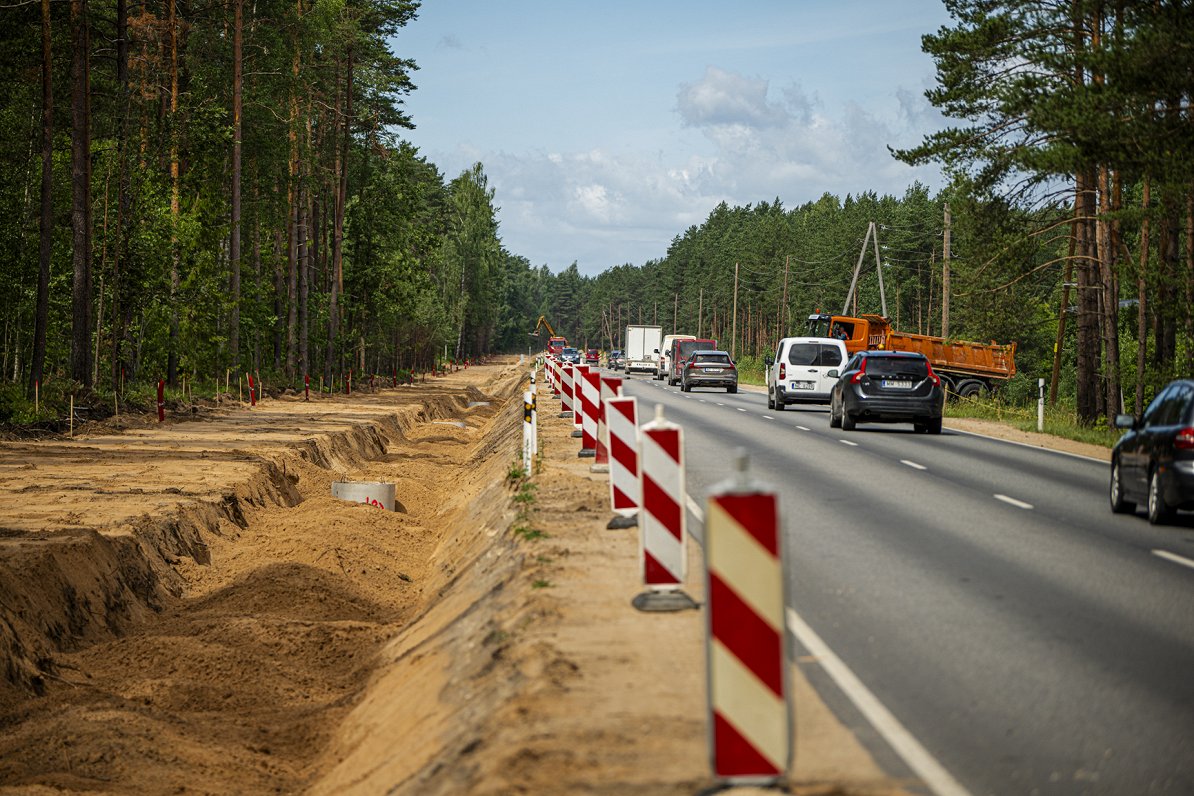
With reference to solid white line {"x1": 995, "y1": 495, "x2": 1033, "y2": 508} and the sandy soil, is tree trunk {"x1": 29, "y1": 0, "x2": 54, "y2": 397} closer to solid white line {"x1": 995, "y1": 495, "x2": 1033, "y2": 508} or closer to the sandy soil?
the sandy soil

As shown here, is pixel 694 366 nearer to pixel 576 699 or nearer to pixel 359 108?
pixel 359 108

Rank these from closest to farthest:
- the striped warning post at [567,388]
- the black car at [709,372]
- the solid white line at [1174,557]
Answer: the solid white line at [1174,557]
the striped warning post at [567,388]
the black car at [709,372]

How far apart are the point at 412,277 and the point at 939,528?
49527 mm

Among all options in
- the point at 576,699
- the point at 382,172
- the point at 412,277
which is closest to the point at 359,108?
the point at 382,172

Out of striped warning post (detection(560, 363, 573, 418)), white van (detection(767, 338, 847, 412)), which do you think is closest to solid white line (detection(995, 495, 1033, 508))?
striped warning post (detection(560, 363, 573, 418))

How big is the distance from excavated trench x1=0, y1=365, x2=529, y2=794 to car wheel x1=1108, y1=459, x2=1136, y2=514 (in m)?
6.85

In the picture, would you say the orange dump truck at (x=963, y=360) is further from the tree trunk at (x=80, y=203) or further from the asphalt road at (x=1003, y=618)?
the asphalt road at (x=1003, y=618)

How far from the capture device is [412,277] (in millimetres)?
61844

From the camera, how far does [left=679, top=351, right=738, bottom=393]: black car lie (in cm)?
5394

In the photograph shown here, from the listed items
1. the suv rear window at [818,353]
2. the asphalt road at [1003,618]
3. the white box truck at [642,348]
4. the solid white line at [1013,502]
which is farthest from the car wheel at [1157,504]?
the white box truck at [642,348]

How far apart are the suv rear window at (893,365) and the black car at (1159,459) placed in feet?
39.5

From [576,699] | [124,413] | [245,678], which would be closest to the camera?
[576,699]

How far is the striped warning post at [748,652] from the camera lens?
5.23 m

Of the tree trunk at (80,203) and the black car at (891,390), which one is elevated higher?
the tree trunk at (80,203)
